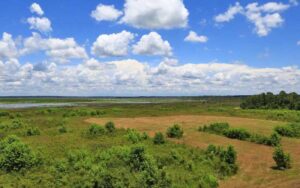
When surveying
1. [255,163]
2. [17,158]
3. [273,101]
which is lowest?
[255,163]

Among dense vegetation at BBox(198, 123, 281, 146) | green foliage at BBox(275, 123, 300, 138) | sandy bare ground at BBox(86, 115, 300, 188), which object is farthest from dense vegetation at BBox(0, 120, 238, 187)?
green foliage at BBox(275, 123, 300, 138)

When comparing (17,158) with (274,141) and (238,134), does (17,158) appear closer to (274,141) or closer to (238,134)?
(274,141)

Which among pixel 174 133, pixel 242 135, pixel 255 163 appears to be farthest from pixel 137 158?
pixel 242 135

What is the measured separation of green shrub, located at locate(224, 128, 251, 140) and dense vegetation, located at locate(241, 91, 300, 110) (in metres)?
65.5

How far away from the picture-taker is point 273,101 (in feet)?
373

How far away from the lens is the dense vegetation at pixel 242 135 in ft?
129

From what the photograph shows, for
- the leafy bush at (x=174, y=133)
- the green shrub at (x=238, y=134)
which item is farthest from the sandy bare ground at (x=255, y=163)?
the green shrub at (x=238, y=134)

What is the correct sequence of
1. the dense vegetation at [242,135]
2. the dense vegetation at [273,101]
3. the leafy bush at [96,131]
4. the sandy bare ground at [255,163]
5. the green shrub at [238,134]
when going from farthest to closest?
the dense vegetation at [273,101], the leafy bush at [96,131], the green shrub at [238,134], the dense vegetation at [242,135], the sandy bare ground at [255,163]

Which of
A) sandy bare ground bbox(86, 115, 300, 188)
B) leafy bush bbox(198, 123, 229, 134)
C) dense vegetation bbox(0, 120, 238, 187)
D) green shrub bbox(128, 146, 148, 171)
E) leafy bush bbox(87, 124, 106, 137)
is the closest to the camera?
dense vegetation bbox(0, 120, 238, 187)

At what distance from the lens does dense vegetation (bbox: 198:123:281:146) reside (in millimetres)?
39250

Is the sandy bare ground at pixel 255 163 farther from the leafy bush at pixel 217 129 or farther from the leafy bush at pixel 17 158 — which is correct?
the leafy bush at pixel 17 158

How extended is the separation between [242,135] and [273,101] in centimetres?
7566

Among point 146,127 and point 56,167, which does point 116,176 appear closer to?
point 56,167

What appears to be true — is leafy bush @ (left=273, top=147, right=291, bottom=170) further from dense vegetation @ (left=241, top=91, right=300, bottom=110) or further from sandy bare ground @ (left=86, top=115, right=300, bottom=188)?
dense vegetation @ (left=241, top=91, right=300, bottom=110)
